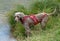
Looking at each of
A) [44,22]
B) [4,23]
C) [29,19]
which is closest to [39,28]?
[44,22]

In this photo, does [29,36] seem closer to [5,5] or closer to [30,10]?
[30,10]

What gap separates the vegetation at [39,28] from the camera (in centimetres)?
632

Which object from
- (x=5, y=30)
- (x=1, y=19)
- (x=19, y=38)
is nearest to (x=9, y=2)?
(x=1, y=19)

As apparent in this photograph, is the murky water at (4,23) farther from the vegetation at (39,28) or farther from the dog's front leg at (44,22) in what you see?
the dog's front leg at (44,22)

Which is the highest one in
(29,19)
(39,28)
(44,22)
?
(29,19)

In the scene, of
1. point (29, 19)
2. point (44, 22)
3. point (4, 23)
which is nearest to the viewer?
point (29, 19)

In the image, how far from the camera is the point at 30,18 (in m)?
7.05

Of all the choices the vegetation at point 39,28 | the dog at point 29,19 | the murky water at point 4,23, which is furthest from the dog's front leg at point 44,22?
the murky water at point 4,23

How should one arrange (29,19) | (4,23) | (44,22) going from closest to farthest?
(29,19), (44,22), (4,23)

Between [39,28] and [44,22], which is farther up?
[44,22]

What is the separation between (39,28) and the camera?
7.29 meters

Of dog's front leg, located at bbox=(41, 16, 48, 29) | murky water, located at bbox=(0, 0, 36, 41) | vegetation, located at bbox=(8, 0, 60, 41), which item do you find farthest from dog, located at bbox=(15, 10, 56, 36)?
murky water, located at bbox=(0, 0, 36, 41)

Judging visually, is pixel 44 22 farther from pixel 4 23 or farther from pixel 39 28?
pixel 4 23

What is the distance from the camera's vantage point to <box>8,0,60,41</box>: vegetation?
20.7 feet
